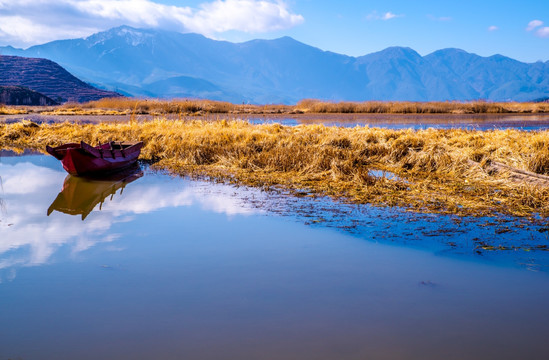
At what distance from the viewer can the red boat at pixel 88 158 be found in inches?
537

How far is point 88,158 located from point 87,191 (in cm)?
146

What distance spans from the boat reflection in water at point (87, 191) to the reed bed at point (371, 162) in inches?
79.6

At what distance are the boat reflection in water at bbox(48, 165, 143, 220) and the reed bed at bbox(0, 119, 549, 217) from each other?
2.02 meters

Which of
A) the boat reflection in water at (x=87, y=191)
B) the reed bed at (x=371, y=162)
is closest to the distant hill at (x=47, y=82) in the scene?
the reed bed at (x=371, y=162)

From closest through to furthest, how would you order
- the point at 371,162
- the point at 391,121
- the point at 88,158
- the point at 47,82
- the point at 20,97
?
the point at 88,158 < the point at 371,162 < the point at 391,121 < the point at 20,97 < the point at 47,82

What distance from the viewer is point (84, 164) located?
14070 millimetres

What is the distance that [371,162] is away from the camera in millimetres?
16156

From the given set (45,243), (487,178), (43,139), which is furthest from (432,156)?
(43,139)

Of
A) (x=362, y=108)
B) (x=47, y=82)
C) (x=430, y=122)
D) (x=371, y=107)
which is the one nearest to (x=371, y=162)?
(x=430, y=122)

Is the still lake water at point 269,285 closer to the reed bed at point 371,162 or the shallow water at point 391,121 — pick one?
the reed bed at point 371,162

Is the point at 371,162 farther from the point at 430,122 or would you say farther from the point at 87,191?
the point at 430,122

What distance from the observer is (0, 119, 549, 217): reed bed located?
419 inches

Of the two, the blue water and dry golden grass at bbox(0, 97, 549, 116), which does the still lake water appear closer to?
the blue water

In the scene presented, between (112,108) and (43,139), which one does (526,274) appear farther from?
(112,108)
